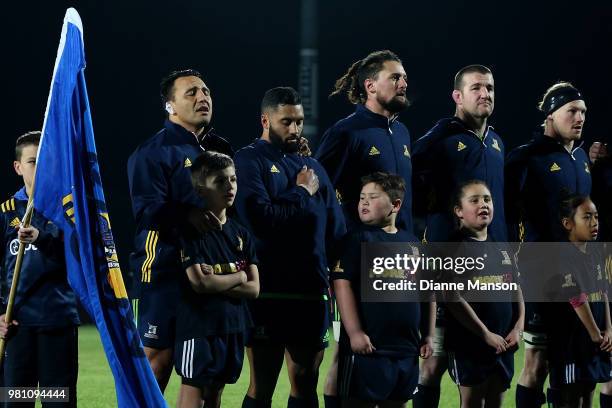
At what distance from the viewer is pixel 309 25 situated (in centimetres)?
1163

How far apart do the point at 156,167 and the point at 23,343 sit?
91cm

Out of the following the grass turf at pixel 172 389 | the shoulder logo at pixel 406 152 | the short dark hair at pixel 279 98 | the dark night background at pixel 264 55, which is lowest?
the grass turf at pixel 172 389

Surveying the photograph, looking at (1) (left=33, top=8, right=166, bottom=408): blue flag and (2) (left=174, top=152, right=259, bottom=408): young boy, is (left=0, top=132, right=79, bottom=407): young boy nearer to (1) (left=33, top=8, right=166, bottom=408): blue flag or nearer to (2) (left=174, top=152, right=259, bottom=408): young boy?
(1) (left=33, top=8, right=166, bottom=408): blue flag

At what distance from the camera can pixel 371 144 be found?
4.86 meters

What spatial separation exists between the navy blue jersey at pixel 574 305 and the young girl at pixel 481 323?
404mm

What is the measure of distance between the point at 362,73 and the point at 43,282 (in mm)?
1811

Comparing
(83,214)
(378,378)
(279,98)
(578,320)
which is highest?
(279,98)

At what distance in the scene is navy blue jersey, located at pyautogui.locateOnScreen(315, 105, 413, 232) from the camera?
4852 mm

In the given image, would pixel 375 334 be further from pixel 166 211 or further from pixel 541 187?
pixel 541 187

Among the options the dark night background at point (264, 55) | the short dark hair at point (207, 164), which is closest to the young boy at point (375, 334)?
the short dark hair at point (207, 164)

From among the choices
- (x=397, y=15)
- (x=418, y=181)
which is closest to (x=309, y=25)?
(x=397, y=15)

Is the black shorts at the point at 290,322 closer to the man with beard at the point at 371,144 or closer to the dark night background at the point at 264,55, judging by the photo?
the man with beard at the point at 371,144

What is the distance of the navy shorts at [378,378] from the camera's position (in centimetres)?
429

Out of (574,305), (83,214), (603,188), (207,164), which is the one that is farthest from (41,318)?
(603,188)
